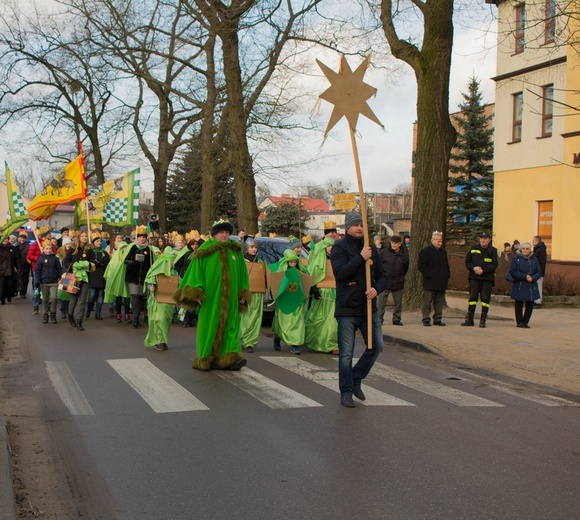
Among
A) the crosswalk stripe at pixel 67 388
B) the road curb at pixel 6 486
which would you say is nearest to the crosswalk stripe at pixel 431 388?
the crosswalk stripe at pixel 67 388

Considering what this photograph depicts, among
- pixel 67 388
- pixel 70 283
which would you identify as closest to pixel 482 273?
pixel 70 283

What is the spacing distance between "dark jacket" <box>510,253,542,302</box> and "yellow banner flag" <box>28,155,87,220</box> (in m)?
10.7

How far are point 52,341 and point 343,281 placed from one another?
6.87 m

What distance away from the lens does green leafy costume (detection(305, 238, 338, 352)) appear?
12289mm

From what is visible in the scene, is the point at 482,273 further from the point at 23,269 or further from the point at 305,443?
the point at 23,269

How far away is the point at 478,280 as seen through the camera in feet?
52.0

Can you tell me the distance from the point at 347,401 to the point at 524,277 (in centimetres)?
851

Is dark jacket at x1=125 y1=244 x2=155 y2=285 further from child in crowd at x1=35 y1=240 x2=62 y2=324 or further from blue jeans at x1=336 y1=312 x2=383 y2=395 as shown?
blue jeans at x1=336 y1=312 x2=383 y2=395

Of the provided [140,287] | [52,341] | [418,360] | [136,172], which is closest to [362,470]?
[418,360]

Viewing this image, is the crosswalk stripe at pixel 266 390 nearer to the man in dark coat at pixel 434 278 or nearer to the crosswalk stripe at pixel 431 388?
the crosswalk stripe at pixel 431 388

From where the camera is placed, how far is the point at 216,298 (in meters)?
10.4

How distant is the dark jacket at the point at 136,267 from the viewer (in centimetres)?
1531

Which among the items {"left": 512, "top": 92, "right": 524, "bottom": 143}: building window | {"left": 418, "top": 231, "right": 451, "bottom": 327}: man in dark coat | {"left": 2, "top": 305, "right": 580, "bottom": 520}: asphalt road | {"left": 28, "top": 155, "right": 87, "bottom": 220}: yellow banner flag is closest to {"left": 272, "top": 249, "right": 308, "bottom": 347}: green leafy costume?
{"left": 2, "top": 305, "right": 580, "bottom": 520}: asphalt road

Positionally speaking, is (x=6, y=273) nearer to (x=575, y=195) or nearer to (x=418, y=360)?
(x=418, y=360)
